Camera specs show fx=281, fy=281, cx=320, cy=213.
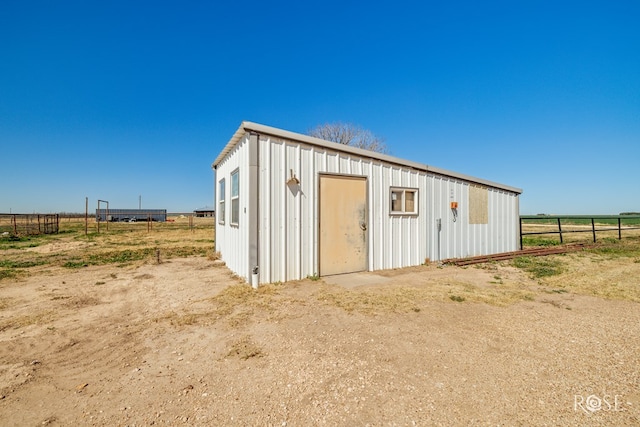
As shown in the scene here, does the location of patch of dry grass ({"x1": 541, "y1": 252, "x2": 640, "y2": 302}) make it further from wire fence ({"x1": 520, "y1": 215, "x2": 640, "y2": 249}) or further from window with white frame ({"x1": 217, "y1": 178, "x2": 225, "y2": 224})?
window with white frame ({"x1": 217, "y1": 178, "x2": 225, "y2": 224})

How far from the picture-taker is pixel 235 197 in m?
6.76

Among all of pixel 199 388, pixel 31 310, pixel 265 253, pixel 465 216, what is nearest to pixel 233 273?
pixel 265 253

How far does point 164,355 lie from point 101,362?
0.56 m

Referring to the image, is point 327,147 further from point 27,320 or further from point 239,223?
point 27,320

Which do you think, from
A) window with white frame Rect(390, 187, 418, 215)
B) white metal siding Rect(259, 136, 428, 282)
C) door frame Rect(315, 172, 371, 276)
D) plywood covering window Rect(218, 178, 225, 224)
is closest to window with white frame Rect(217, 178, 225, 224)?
plywood covering window Rect(218, 178, 225, 224)

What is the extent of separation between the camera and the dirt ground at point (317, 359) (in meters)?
1.96

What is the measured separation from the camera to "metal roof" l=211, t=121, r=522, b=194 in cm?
539

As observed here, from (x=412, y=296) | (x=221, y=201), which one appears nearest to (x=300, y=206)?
(x=412, y=296)

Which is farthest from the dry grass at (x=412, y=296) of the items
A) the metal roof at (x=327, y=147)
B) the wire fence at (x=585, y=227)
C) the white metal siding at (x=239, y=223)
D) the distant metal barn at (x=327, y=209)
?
the wire fence at (x=585, y=227)

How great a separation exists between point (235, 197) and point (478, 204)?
7.84 meters

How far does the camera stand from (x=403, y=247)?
7.43 metres

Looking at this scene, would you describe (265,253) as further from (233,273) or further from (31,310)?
(31,310)

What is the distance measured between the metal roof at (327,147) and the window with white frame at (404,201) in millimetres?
683

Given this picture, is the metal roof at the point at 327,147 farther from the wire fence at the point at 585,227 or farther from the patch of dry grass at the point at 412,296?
the patch of dry grass at the point at 412,296
